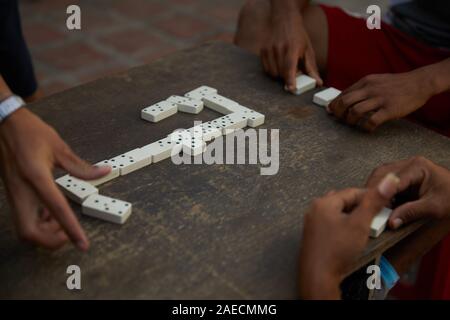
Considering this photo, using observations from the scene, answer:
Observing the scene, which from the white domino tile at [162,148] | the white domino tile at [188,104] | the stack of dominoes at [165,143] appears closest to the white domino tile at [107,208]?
Result: the stack of dominoes at [165,143]

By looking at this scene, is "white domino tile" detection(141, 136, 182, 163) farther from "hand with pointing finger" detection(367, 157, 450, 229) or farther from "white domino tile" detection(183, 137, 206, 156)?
"hand with pointing finger" detection(367, 157, 450, 229)

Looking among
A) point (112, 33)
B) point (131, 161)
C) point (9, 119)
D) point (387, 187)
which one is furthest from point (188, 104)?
point (112, 33)

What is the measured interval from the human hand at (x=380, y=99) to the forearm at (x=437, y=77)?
16 millimetres

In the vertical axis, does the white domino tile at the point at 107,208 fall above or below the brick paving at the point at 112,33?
above

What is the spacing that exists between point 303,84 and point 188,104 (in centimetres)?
42

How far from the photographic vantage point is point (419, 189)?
1.42m

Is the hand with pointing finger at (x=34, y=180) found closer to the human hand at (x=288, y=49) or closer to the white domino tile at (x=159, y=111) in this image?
the white domino tile at (x=159, y=111)

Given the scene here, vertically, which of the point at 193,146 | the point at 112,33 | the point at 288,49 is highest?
the point at 288,49

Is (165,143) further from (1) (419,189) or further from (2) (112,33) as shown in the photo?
(2) (112,33)

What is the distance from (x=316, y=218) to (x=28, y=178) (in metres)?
0.60

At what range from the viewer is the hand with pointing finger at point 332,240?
116 centimetres

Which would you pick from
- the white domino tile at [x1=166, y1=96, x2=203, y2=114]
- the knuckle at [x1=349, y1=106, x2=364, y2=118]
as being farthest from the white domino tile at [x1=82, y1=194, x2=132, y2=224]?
the knuckle at [x1=349, y1=106, x2=364, y2=118]

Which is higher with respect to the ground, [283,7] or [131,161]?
[283,7]
